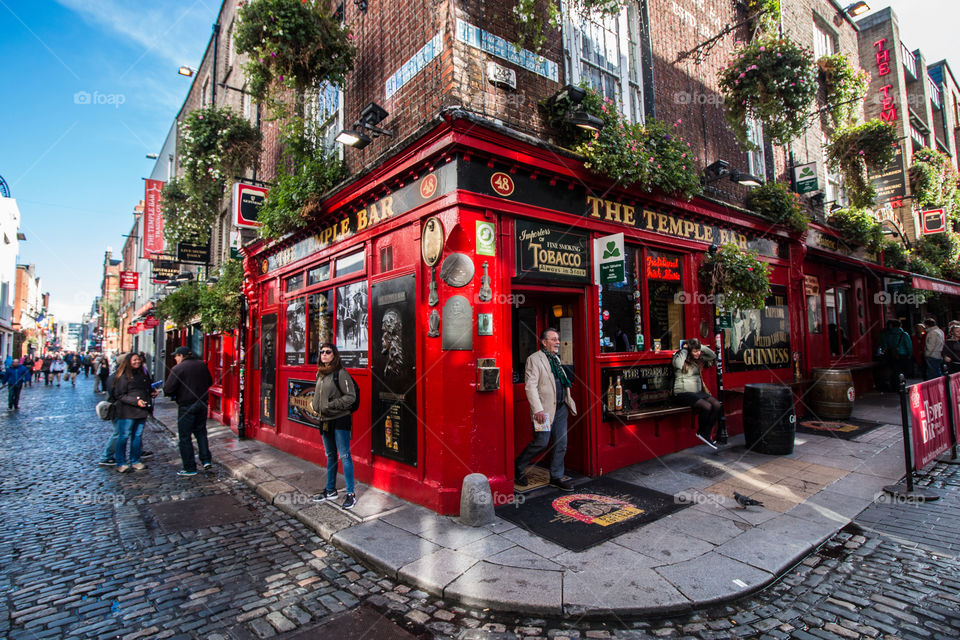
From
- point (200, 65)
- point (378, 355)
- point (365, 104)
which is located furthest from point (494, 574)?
point (200, 65)

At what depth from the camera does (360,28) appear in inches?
307

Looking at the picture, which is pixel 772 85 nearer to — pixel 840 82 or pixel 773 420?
pixel 840 82

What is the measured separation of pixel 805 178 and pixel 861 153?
210 centimetres

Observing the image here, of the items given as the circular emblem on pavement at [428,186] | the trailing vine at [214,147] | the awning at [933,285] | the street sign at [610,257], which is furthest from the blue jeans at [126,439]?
the awning at [933,285]

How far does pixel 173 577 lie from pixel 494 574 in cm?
282

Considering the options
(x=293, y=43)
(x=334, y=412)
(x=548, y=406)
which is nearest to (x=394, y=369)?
(x=334, y=412)

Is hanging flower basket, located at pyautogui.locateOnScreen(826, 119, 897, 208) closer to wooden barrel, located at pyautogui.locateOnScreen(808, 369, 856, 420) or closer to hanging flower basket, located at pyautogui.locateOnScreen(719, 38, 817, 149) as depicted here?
hanging flower basket, located at pyautogui.locateOnScreen(719, 38, 817, 149)

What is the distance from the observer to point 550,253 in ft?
19.7

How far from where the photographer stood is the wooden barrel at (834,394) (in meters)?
9.07

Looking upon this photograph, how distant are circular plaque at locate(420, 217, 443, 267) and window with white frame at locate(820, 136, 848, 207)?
1314 cm

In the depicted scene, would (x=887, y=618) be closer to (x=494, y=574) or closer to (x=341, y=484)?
(x=494, y=574)

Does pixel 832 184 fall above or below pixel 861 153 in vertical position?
below

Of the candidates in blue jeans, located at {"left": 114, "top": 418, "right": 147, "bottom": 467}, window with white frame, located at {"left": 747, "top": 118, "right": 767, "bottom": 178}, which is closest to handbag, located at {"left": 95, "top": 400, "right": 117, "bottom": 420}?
blue jeans, located at {"left": 114, "top": 418, "right": 147, "bottom": 467}

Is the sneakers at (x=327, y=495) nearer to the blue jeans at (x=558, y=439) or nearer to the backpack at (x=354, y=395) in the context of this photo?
the backpack at (x=354, y=395)
